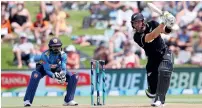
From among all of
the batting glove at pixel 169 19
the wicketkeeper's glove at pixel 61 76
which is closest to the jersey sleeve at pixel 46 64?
the wicketkeeper's glove at pixel 61 76

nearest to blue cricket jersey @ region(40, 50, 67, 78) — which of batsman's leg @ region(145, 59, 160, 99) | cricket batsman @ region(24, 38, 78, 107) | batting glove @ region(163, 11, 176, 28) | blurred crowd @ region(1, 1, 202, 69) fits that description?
cricket batsman @ region(24, 38, 78, 107)

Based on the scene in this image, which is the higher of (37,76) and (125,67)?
(37,76)

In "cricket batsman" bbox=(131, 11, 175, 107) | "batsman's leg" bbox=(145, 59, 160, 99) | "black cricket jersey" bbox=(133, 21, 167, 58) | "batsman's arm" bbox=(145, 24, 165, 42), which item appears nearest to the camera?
"batsman's arm" bbox=(145, 24, 165, 42)

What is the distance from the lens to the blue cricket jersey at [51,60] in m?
9.81

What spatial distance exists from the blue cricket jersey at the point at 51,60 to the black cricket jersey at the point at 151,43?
1.53 m

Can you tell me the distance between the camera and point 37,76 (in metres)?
9.75

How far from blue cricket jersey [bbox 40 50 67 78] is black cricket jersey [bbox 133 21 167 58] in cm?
153

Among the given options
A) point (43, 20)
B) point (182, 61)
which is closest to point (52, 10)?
point (43, 20)

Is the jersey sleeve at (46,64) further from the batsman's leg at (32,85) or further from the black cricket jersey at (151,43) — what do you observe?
the black cricket jersey at (151,43)

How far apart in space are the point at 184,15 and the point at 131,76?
2.64m

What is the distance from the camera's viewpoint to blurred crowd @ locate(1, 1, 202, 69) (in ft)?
53.3

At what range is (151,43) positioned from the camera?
878cm

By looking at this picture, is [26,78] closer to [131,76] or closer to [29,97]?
[131,76]

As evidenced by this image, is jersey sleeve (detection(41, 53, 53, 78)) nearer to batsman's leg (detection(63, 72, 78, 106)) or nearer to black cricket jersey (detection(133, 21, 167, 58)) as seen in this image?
batsman's leg (detection(63, 72, 78, 106))
